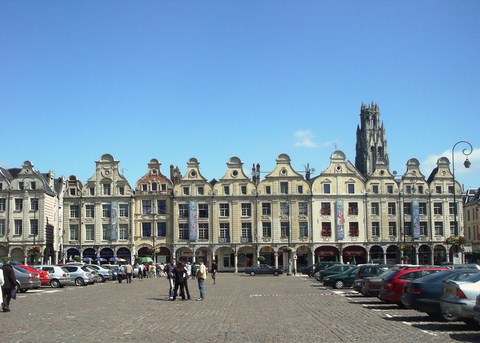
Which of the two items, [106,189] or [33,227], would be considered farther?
[106,189]

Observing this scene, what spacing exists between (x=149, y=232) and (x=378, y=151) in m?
73.0

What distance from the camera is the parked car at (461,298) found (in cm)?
1652

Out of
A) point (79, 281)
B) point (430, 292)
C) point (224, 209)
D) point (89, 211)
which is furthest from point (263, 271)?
point (430, 292)

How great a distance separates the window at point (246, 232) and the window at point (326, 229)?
363 inches

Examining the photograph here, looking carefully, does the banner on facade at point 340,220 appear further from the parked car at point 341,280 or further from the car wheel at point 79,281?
the parked car at point 341,280

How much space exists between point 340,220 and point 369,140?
63.0 m

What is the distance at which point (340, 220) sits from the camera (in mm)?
86438

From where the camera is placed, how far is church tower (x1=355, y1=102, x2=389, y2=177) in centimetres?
14525

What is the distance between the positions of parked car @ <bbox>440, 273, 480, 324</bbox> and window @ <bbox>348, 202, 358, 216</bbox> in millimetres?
69652

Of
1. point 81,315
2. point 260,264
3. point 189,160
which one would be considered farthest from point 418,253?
point 81,315

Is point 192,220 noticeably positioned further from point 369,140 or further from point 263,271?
point 369,140

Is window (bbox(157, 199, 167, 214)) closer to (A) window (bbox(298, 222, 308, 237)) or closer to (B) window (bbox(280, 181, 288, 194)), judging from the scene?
(B) window (bbox(280, 181, 288, 194))

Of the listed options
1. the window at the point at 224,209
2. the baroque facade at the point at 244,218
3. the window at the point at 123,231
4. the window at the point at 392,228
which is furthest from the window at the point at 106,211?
the window at the point at 392,228

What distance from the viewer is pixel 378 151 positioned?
479 ft
